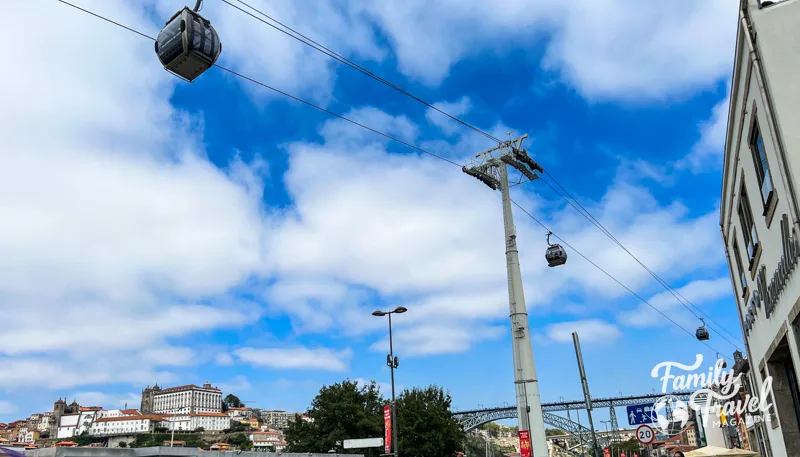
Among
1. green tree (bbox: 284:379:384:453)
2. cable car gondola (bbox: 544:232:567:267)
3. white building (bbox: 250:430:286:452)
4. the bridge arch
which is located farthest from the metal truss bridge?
cable car gondola (bbox: 544:232:567:267)

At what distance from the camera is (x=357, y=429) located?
148 feet

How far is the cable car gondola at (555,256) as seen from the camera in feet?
84.7

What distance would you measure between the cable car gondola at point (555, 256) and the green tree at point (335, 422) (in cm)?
2362

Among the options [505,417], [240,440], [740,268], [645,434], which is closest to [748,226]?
[740,268]

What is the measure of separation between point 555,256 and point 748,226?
852 cm

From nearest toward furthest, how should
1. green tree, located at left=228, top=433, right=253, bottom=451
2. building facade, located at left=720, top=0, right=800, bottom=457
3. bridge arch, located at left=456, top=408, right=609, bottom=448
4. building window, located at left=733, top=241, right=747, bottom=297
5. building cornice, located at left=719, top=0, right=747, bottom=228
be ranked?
1. building facade, located at left=720, top=0, right=800, bottom=457
2. building cornice, located at left=719, top=0, right=747, bottom=228
3. building window, located at left=733, top=241, right=747, bottom=297
4. bridge arch, located at left=456, top=408, right=609, bottom=448
5. green tree, located at left=228, top=433, right=253, bottom=451

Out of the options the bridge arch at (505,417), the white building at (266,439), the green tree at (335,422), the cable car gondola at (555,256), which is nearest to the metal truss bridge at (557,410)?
the bridge arch at (505,417)

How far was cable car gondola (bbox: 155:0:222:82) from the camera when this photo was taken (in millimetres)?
9672

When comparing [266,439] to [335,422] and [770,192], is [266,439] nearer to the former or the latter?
[335,422]

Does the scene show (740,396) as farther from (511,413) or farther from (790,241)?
(511,413)

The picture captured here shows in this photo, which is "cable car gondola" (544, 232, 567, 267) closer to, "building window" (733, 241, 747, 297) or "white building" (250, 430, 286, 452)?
"building window" (733, 241, 747, 297)

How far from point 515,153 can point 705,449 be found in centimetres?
1499

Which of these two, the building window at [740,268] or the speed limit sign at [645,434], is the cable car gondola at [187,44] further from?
the building window at [740,268]

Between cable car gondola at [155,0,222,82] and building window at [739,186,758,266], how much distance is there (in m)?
15.1
